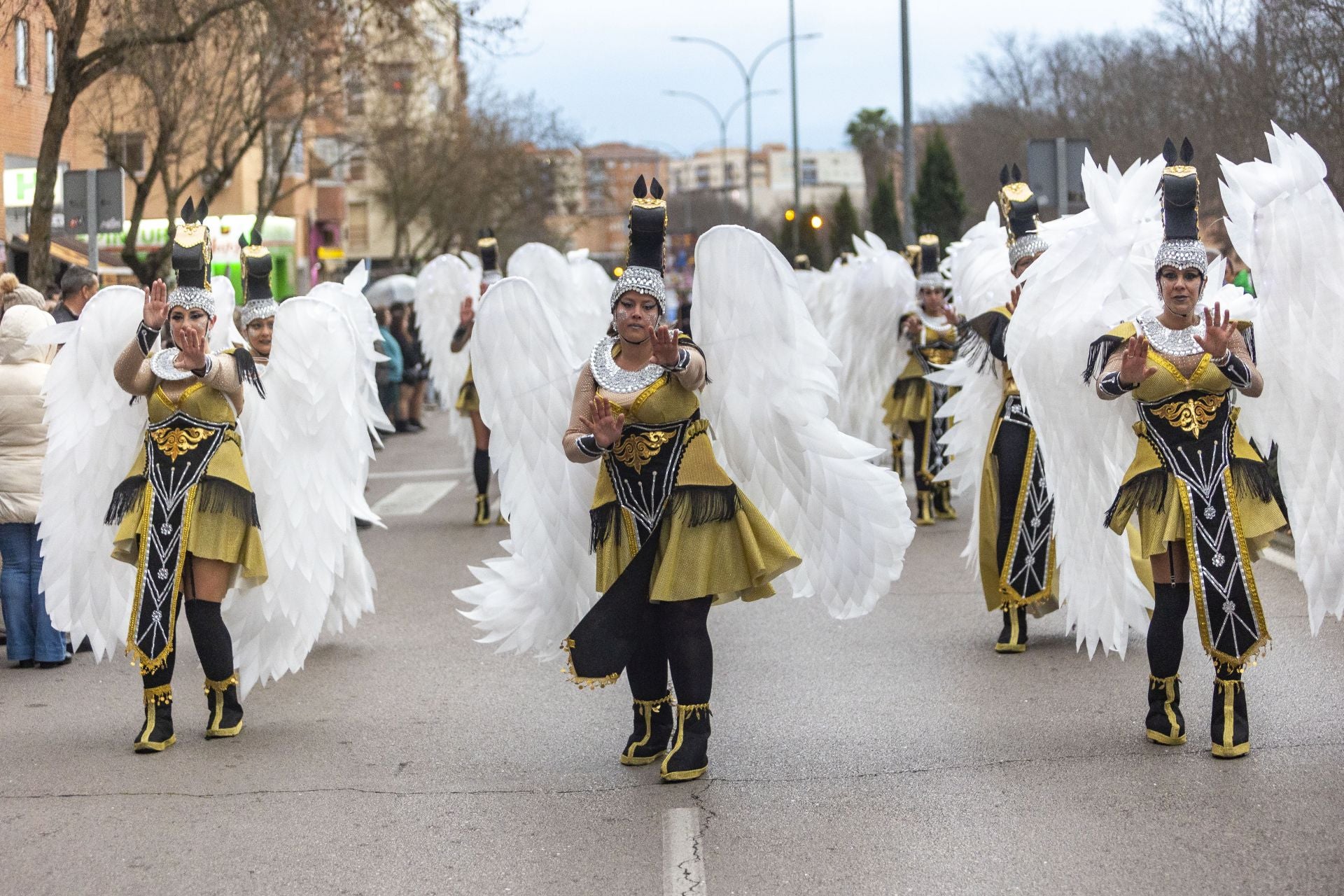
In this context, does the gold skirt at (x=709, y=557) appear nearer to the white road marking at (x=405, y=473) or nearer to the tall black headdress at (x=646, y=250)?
the tall black headdress at (x=646, y=250)

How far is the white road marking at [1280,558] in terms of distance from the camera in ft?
34.1

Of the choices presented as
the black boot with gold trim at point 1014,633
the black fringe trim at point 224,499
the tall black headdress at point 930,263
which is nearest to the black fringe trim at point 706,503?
the black fringe trim at point 224,499

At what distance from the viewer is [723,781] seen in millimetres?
5922

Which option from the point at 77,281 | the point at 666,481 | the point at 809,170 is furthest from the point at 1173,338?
the point at 809,170

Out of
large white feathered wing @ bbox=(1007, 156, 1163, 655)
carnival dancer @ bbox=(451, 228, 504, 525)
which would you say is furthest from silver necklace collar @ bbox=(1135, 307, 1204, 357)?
carnival dancer @ bbox=(451, 228, 504, 525)

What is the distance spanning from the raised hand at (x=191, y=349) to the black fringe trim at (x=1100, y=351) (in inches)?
130

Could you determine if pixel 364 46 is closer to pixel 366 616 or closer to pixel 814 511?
Result: pixel 366 616

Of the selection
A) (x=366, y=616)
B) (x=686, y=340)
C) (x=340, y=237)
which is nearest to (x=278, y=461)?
(x=686, y=340)

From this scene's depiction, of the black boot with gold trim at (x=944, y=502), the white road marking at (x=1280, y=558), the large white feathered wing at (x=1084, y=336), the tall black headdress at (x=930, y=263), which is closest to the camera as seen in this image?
the large white feathered wing at (x=1084, y=336)

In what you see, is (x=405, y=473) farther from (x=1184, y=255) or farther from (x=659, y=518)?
(x=1184, y=255)

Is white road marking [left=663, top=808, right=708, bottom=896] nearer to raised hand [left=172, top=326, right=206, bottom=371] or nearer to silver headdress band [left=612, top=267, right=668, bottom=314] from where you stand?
silver headdress band [left=612, top=267, right=668, bottom=314]

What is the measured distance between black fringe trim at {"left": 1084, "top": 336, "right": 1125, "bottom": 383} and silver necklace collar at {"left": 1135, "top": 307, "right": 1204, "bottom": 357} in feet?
0.47

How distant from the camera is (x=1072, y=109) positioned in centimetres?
4909

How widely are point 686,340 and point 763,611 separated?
4.04 m
